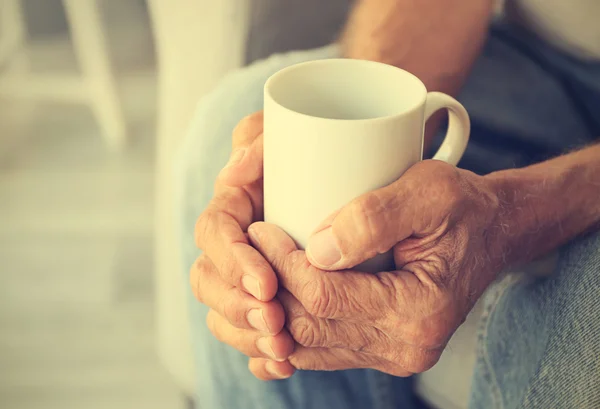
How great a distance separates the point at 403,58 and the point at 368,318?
29 centimetres

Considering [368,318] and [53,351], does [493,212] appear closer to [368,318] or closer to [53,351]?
[368,318]

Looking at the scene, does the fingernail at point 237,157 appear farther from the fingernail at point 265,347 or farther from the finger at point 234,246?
the fingernail at point 265,347

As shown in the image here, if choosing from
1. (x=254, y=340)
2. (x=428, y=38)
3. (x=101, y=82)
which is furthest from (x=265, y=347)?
(x=101, y=82)

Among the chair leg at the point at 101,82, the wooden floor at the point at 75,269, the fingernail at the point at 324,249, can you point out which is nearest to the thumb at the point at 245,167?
the fingernail at the point at 324,249

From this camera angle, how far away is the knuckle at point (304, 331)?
0.45 metres

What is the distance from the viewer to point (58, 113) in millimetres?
1804

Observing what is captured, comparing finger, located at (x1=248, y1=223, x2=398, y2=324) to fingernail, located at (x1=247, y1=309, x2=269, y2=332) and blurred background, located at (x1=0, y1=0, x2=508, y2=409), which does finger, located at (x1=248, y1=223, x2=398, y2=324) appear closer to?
fingernail, located at (x1=247, y1=309, x2=269, y2=332)

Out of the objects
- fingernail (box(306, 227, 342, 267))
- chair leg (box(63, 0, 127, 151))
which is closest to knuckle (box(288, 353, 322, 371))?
fingernail (box(306, 227, 342, 267))

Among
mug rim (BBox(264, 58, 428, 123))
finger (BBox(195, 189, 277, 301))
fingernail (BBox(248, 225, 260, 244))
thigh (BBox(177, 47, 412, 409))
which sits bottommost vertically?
thigh (BBox(177, 47, 412, 409))

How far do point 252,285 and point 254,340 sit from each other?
0.21 ft

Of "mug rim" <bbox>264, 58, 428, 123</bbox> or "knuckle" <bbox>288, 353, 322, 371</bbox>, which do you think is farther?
"knuckle" <bbox>288, 353, 322, 371</bbox>

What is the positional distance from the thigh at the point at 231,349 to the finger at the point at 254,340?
0.07 metres

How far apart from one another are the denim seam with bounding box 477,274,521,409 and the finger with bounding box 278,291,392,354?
10cm

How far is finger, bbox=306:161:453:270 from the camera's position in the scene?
39cm
